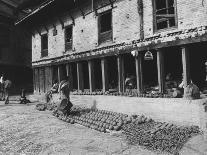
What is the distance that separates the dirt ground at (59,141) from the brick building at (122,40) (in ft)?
12.2

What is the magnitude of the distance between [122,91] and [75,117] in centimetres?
294

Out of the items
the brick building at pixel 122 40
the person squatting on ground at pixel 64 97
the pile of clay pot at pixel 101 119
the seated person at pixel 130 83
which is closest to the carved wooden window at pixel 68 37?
the brick building at pixel 122 40

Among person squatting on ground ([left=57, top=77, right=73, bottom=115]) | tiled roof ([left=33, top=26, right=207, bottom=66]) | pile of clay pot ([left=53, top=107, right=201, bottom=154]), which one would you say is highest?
tiled roof ([left=33, top=26, right=207, bottom=66])

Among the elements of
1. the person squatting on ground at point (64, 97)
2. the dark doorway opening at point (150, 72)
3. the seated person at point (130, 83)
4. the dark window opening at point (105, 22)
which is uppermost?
the dark window opening at point (105, 22)

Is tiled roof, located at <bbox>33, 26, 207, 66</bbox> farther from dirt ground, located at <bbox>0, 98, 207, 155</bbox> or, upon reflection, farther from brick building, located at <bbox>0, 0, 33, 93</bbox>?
brick building, located at <bbox>0, 0, 33, 93</bbox>

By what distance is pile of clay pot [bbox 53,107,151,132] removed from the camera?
811 centimetres

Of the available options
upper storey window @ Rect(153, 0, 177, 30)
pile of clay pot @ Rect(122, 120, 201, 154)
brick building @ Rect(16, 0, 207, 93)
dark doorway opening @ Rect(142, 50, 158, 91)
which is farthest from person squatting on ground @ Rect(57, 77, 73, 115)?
upper storey window @ Rect(153, 0, 177, 30)

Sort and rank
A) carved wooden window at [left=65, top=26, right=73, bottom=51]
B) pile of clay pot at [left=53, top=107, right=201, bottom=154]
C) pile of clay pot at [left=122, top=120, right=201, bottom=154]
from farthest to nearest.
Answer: carved wooden window at [left=65, top=26, right=73, bottom=51], pile of clay pot at [left=53, top=107, right=201, bottom=154], pile of clay pot at [left=122, top=120, right=201, bottom=154]

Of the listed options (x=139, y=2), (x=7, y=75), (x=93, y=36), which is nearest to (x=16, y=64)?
(x=7, y=75)

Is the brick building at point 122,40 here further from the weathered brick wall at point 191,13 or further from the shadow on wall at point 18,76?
the shadow on wall at point 18,76

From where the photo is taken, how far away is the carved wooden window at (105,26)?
12.4 m

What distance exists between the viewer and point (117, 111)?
984cm

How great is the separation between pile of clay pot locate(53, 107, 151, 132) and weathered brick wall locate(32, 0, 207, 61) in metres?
3.98

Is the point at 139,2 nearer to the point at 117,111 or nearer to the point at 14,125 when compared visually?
the point at 117,111
